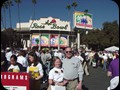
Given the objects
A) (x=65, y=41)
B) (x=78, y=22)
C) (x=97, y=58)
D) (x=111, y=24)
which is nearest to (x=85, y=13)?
(x=78, y=22)

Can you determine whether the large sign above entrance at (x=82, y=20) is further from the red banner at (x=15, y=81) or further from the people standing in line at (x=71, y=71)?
the red banner at (x=15, y=81)

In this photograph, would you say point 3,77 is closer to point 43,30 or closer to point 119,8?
point 119,8

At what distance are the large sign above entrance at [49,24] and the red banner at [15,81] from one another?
101 m

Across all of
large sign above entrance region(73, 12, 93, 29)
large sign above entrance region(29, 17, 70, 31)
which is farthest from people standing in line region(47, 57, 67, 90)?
large sign above entrance region(29, 17, 70, 31)

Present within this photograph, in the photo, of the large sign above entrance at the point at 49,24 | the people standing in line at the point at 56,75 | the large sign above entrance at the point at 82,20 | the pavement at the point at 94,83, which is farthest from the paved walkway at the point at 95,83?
the large sign above entrance at the point at 49,24

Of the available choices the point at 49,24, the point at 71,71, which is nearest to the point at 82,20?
the point at 49,24

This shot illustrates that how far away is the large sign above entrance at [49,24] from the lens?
107250mm

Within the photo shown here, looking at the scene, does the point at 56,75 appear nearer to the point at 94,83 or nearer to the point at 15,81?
the point at 15,81

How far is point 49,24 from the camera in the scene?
355ft

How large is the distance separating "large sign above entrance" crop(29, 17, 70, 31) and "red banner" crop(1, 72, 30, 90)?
3967 inches

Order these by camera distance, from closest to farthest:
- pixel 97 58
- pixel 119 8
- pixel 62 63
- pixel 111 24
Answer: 1. pixel 119 8
2. pixel 62 63
3. pixel 97 58
4. pixel 111 24

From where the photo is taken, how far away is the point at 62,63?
22.4 feet

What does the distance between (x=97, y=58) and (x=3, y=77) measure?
2274cm

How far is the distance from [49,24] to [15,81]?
103 metres
